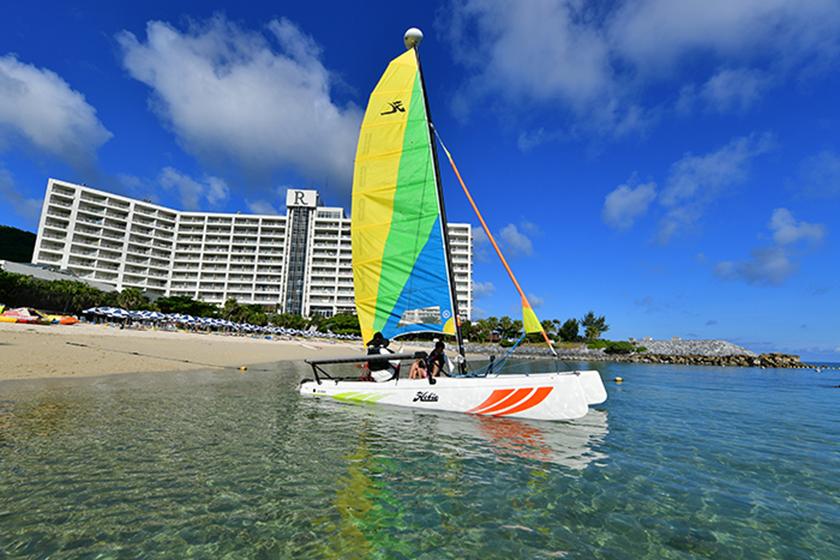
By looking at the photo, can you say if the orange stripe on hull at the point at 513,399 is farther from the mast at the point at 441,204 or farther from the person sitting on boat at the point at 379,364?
the person sitting on boat at the point at 379,364

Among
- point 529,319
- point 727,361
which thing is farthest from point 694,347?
point 529,319

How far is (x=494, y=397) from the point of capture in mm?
11078

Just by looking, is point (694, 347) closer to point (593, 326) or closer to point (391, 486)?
point (593, 326)

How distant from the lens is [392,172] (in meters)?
14.7

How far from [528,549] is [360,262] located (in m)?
12.3

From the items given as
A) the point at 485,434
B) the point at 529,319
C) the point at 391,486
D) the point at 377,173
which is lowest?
the point at 391,486

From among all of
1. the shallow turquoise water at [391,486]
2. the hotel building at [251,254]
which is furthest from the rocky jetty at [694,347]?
the shallow turquoise water at [391,486]

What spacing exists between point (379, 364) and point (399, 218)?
522 centimetres

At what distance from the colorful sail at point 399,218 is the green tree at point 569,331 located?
10830 cm

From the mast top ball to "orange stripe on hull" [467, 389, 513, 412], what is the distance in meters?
13.0

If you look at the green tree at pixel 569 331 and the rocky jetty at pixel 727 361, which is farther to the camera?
the green tree at pixel 569 331

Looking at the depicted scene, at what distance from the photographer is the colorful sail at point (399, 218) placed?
548 inches

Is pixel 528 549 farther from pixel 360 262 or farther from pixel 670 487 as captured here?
pixel 360 262

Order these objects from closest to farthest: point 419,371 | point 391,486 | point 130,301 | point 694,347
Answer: point 391,486 < point 419,371 < point 130,301 < point 694,347
